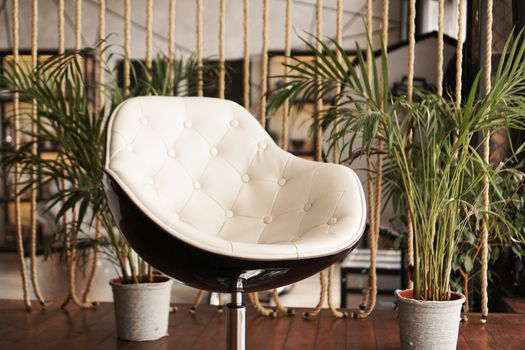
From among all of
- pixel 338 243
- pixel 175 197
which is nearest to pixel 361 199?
pixel 338 243

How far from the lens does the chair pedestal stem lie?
72.9 inches

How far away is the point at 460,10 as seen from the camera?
106 inches

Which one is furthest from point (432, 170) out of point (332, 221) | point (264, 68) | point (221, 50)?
point (221, 50)

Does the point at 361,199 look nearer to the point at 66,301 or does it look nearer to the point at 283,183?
the point at 283,183

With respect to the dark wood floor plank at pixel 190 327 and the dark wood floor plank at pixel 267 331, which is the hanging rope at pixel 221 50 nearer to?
the dark wood floor plank at pixel 190 327

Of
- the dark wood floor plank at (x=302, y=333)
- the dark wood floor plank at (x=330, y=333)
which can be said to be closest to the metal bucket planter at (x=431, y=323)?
the dark wood floor plank at (x=330, y=333)

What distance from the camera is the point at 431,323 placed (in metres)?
2.28

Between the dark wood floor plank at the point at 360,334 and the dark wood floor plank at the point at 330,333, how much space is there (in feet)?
0.06

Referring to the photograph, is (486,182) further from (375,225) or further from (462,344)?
→ (462,344)

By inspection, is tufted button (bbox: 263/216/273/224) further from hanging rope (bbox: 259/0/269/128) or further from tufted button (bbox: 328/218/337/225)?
hanging rope (bbox: 259/0/269/128)

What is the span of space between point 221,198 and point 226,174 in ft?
0.29

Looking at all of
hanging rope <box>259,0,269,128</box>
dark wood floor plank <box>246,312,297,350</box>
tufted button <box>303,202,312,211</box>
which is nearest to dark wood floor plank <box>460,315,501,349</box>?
dark wood floor plank <box>246,312,297,350</box>

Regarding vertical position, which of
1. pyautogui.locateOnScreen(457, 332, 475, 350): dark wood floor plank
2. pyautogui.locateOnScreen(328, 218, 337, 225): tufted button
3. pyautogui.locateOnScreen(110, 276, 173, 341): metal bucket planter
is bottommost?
pyautogui.locateOnScreen(457, 332, 475, 350): dark wood floor plank

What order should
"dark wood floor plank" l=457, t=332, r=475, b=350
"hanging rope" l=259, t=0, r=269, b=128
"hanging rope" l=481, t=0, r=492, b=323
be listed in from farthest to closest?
"hanging rope" l=259, t=0, r=269, b=128
"hanging rope" l=481, t=0, r=492, b=323
"dark wood floor plank" l=457, t=332, r=475, b=350
